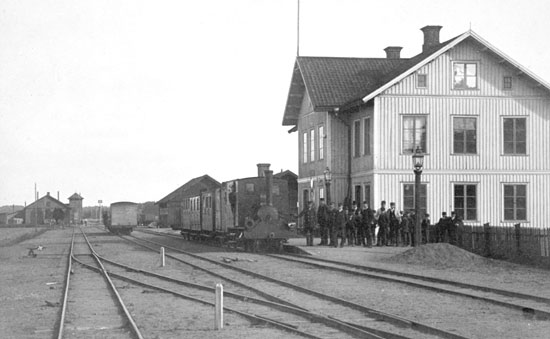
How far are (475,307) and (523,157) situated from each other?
21.9 meters

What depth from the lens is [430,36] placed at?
124 feet

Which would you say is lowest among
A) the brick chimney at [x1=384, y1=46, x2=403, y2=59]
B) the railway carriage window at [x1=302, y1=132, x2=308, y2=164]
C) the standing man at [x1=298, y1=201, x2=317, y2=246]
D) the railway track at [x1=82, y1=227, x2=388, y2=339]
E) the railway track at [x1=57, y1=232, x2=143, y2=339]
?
the railway track at [x1=57, y1=232, x2=143, y2=339]

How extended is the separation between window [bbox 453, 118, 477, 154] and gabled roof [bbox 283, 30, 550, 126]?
293 cm

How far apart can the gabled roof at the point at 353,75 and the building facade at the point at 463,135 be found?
0.11 metres

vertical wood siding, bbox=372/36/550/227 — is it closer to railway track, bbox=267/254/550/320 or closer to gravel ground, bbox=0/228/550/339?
gravel ground, bbox=0/228/550/339

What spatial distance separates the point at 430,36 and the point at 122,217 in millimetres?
30583

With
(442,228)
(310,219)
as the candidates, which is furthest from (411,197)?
(442,228)

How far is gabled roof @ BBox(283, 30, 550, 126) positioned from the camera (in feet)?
105

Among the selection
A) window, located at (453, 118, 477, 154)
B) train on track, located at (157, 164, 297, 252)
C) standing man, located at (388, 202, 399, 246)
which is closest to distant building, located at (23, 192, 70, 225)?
train on track, located at (157, 164, 297, 252)

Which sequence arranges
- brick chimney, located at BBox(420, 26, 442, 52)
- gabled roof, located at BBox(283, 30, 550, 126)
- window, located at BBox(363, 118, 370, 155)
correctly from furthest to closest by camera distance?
1. brick chimney, located at BBox(420, 26, 442, 52)
2. window, located at BBox(363, 118, 370, 155)
3. gabled roof, located at BBox(283, 30, 550, 126)

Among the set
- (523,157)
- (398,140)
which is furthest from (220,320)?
(523,157)

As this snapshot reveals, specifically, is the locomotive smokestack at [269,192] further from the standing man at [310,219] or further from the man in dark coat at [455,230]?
the man in dark coat at [455,230]

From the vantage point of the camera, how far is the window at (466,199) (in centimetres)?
3259

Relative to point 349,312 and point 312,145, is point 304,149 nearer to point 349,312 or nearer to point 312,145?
point 312,145
